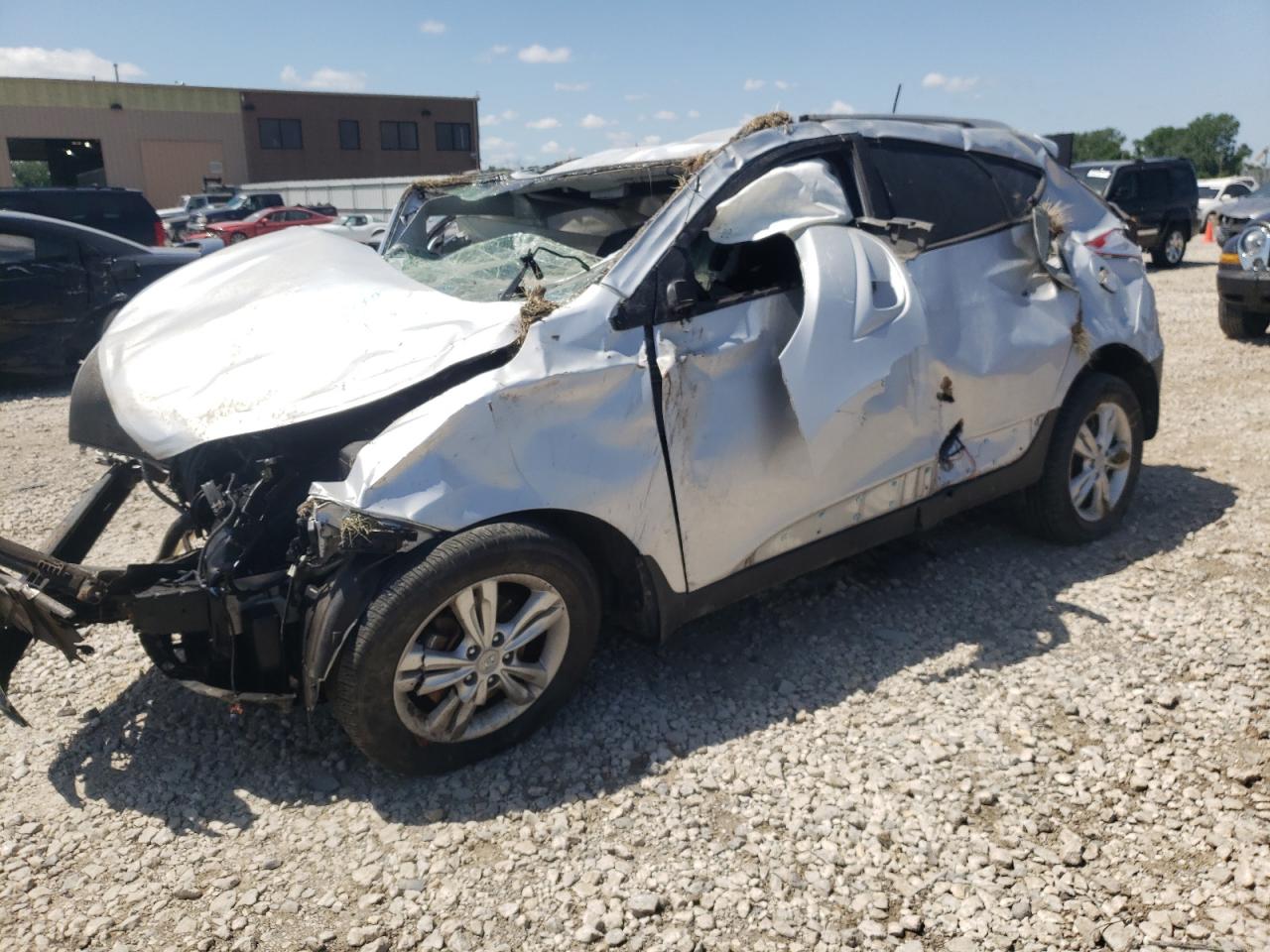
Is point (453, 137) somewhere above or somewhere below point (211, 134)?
above

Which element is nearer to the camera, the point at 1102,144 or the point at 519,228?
the point at 519,228

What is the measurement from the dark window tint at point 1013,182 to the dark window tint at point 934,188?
0.16 feet

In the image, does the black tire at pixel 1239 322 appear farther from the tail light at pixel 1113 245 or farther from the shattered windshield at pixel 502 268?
the shattered windshield at pixel 502 268

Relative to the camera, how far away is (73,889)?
2.65 meters

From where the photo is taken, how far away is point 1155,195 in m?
17.0

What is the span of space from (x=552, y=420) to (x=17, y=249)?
7.68 meters

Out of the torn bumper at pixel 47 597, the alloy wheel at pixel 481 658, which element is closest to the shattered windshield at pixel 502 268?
the alloy wheel at pixel 481 658

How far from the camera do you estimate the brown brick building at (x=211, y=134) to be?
4719cm

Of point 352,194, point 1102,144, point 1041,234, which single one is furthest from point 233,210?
point 1102,144

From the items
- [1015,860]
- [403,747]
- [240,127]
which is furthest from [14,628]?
[240,127]

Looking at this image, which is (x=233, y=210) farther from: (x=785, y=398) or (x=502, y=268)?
(x=785, y=398)

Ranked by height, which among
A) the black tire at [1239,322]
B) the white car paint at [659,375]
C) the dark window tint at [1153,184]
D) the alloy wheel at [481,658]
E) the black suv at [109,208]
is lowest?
the alloy wheel at [481,658]

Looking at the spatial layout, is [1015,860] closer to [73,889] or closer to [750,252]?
[750,252]

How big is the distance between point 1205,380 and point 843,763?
6661 mm
